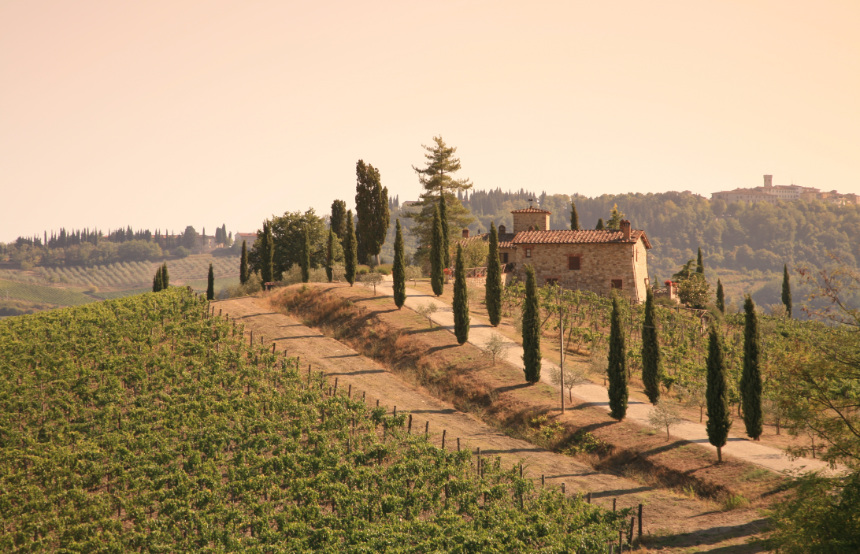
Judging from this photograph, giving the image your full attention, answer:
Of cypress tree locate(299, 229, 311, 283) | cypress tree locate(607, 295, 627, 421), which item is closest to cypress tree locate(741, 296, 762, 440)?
cypress tree locate(607, 295, 627, 421)

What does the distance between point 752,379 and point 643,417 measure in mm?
5219

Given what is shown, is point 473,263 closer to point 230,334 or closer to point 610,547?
point 230,334

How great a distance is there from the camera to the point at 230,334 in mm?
39688

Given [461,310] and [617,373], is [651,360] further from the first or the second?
[461,310]

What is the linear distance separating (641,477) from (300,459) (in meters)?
13.3

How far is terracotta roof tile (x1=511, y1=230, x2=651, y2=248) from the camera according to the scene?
5325 cm

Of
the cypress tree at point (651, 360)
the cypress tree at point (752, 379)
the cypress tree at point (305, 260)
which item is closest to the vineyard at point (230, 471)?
the cypress tree at point (651, 360)

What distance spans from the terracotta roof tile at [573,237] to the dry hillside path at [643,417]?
506 inches

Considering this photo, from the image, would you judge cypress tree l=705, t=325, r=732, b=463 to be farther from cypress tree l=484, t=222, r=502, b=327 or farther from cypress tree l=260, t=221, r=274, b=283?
cypress tree l=260, t=221, r=274, b=283

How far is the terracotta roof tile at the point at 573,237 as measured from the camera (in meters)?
53.2

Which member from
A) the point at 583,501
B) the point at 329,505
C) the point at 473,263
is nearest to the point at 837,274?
the point at 583,501

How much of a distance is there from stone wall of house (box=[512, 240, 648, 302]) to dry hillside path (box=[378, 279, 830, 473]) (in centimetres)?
1215

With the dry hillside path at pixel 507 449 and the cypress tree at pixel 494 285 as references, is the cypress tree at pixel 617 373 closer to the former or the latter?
the dry hillside path at pixel 507 449

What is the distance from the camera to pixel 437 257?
46.4 metres
